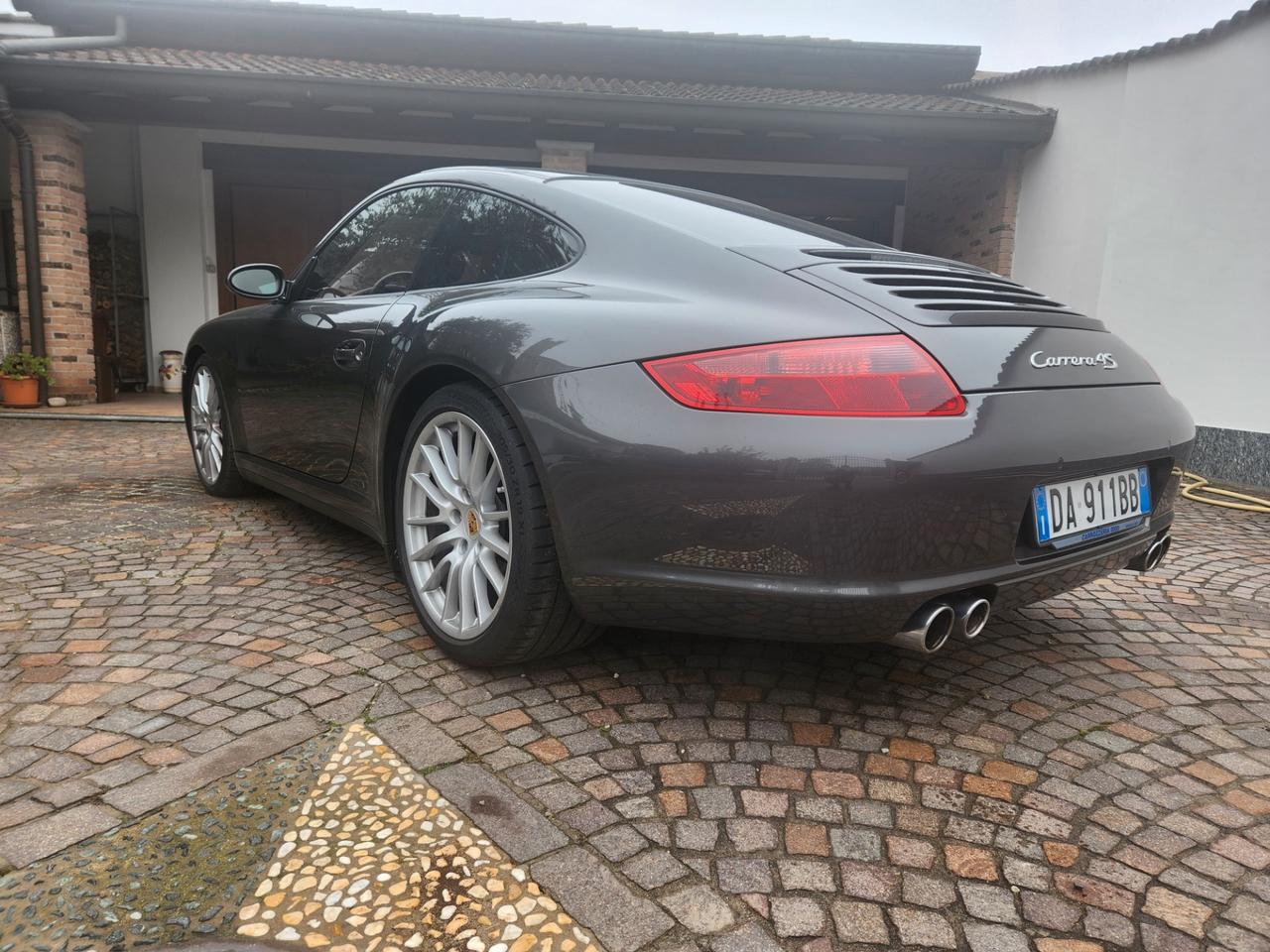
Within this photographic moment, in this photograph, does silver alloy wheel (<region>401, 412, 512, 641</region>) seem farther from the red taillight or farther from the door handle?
the red taillight

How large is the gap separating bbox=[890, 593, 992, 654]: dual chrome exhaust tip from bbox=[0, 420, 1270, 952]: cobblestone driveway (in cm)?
28

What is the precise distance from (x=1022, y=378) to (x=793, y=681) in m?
0.95

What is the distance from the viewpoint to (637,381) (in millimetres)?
1864

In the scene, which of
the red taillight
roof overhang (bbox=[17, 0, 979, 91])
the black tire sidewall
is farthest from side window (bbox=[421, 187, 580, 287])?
roof overhang (bbox=[17, 0, 979, 91])

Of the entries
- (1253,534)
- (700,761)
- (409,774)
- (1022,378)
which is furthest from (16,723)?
(1253,534)

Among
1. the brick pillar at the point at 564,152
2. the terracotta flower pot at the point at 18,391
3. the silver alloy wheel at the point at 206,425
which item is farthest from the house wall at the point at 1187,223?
the terracotta flower pot at the point at 18,391

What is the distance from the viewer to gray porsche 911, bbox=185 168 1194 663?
1.75 meters

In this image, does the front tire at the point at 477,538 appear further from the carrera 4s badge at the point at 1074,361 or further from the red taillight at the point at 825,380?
the carrera 4s badge at the point at 1074,361

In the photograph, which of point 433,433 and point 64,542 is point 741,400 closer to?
point 433,433

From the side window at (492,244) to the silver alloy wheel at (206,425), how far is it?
72.0 inches

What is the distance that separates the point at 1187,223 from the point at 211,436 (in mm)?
7932

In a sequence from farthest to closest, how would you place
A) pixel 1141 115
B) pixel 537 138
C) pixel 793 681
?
1. pixel 537 138
2. pixel 1141 115
3. pixel 793 681

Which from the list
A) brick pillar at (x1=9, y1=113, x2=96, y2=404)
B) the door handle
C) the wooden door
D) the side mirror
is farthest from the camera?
the wooden door

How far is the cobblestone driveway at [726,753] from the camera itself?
57.6 inches
